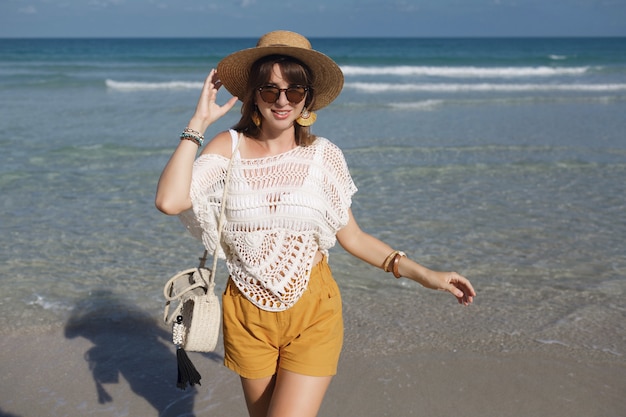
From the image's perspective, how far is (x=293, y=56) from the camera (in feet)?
8.77

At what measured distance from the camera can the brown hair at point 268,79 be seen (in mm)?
2658

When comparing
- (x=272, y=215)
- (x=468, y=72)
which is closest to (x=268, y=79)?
(x=272, y=215)

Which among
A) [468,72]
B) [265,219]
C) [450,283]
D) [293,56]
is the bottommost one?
[468,72]

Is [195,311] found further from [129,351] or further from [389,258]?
[129,351]

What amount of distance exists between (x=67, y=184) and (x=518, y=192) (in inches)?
213

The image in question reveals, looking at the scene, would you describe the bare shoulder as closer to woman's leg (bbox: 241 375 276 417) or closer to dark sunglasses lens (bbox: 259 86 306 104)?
dark sunglasses lens (bbox: 259 86 306 104)

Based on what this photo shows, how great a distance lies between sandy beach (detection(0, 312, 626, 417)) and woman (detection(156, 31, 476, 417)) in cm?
125

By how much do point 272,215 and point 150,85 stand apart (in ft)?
73.5

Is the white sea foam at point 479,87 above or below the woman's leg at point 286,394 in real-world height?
below

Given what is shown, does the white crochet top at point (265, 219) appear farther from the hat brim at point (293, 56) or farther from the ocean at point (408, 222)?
the ocean at point (408, 222)

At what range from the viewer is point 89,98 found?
1898 cm

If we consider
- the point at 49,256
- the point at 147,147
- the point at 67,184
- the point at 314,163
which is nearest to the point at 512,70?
the point at 147,147

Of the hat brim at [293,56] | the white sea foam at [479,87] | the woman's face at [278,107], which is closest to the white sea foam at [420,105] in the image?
the white sea foam at [479,87]

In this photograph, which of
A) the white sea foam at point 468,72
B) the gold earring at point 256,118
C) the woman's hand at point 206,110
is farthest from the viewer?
the white sea foam at point 468,72
